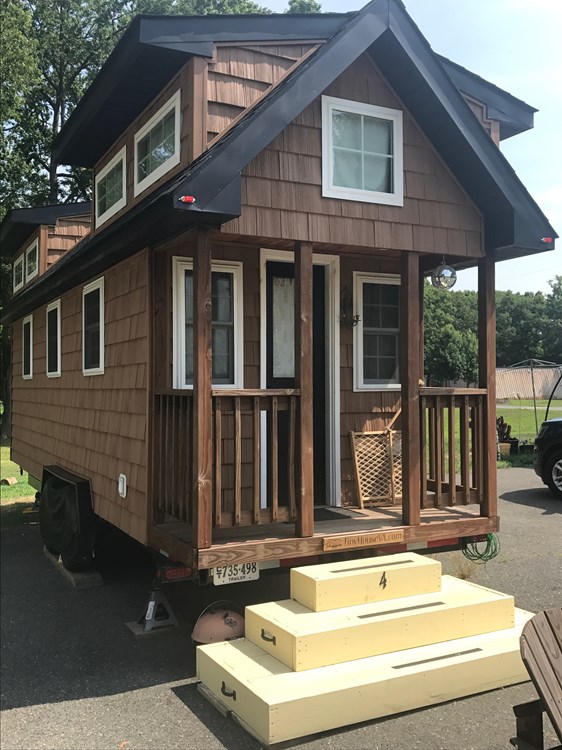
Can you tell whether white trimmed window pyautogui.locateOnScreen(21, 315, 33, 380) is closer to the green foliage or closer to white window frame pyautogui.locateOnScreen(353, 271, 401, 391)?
white window frame pyautogui.locateOnScreen(353, 271, 401, 391)

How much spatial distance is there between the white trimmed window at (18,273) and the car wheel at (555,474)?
10.2 metres

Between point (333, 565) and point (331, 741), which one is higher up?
point (333, 565)

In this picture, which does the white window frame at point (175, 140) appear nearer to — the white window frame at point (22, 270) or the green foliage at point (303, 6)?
the white window frame at point (22, 270)

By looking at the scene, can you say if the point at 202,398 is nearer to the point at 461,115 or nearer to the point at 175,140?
the point at 175,140

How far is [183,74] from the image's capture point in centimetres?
524

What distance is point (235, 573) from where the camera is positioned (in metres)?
4.57

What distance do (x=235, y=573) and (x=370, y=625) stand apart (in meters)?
1.00

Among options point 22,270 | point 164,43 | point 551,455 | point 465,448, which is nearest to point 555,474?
point 551,455

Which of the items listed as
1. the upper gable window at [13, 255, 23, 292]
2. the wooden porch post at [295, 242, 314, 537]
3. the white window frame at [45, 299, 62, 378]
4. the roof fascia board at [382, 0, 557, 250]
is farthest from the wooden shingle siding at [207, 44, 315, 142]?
the upper gable window at [13, 255, 23, 292]

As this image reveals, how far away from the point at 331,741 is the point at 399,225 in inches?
146

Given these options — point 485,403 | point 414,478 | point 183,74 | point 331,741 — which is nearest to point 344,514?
point 414,478

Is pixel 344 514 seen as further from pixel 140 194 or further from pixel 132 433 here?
pixel 140 194

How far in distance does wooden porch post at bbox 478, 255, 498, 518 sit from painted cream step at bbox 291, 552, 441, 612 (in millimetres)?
994

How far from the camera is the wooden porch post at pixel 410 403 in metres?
5.17
